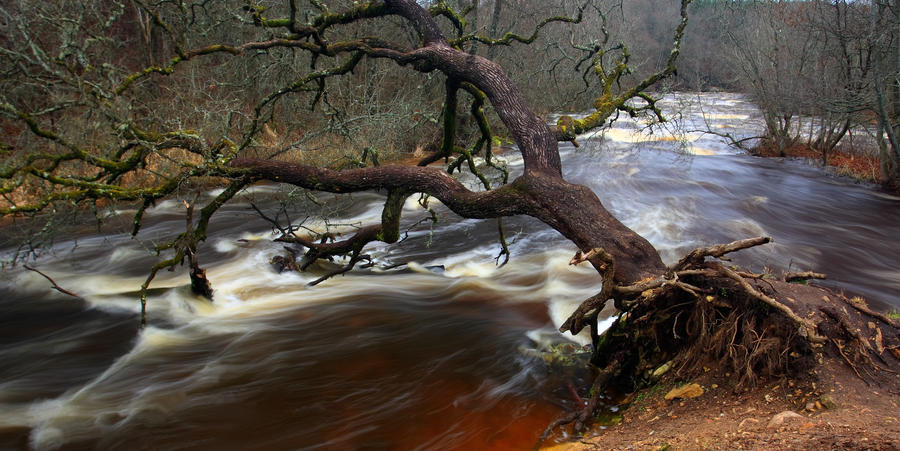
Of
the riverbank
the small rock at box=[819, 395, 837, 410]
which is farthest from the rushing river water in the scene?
the riverbank

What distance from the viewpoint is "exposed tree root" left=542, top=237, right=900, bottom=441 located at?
3.37m

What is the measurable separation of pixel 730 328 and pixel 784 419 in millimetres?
738

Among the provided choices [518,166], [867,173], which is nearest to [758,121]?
[867,173]

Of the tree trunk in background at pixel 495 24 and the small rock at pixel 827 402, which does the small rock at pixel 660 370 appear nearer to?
the small rock at pixel 827 402

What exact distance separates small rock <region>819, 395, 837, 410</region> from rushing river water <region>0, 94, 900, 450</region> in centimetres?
166

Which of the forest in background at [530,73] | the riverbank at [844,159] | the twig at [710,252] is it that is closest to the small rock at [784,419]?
the twig at [710,252]

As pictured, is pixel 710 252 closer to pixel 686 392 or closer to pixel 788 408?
pixel 686 392

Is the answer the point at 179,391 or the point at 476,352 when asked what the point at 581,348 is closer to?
the point at 476,352

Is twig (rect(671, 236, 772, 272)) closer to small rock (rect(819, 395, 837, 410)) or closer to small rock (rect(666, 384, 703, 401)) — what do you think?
small rock (rect(666, 384, 703, 401))

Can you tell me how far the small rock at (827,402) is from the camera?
3037 mm

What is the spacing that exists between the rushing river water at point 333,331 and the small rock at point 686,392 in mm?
854

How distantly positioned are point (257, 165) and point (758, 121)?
20039 mm

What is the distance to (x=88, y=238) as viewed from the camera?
9320 mm

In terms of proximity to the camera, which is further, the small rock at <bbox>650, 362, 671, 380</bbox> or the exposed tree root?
the small rock at <bbox>650, 362, 671, 380</bbox>
